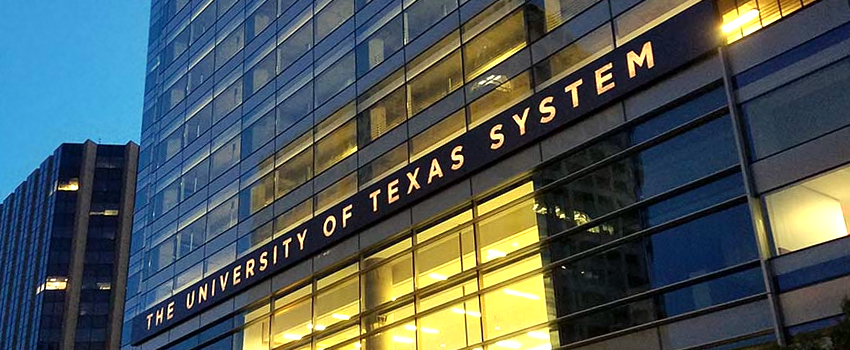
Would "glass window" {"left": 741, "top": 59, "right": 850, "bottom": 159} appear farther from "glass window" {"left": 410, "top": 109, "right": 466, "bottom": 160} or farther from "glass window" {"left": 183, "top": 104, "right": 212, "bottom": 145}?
"glass window" {"left": 183, "top": 104, "right": 212, "bottom": 145}

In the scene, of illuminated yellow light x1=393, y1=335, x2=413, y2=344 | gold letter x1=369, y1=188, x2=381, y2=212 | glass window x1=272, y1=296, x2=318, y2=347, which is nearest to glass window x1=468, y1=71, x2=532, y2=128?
gold letter x1=369, y1=188, x2=381, y2=212

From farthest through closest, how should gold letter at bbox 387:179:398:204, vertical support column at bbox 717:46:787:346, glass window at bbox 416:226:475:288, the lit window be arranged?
the lit window < gold letter at bbox 387:179:398:204 < glass window at bbox 416:226:475:288 < vertical support column at bbox 717:46:787:346

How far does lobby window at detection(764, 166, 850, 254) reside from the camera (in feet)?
65.1

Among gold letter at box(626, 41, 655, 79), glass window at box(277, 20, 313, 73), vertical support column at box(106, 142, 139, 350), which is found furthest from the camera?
vertical support column at box(106, 142, 139, 350)

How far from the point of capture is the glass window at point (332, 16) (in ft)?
122

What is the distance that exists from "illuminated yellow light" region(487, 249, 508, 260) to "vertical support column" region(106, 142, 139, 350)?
9270 centimetres

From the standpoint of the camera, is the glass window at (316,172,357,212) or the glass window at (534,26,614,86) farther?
the glass window at (316,172,357,212)

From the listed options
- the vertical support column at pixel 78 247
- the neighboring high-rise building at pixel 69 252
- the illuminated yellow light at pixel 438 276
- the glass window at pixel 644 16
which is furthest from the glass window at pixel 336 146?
the vertical support column at pixel 78 247

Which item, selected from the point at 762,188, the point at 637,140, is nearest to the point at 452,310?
the point at 637,140

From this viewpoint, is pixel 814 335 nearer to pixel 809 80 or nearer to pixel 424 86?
pixel 809 80

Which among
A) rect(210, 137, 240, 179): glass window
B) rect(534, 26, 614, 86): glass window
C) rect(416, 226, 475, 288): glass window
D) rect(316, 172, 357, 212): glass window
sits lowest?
rect(416, 226, 475, 288): glass window

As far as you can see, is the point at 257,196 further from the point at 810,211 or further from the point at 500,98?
the point at 810,211

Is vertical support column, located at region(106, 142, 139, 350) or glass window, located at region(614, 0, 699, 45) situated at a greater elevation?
vertical support column, located at region(106, 142, 139, 350)

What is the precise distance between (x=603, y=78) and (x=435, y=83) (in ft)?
24.7
